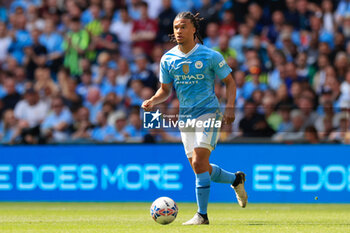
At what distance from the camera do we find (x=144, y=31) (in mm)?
16000

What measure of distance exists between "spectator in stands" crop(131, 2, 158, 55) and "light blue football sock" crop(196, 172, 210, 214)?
836 cm

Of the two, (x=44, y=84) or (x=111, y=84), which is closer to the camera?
→ (x=111, y=84)

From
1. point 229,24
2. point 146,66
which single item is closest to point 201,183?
point 146,66

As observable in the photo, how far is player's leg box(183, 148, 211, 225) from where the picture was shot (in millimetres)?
7738

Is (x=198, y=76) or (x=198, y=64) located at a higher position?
(x=198, y=64)

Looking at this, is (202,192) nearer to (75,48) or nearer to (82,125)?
(82,125)

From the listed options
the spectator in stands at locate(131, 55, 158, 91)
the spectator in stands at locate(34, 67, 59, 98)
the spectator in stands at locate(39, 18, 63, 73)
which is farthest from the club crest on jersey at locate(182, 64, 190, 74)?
the spectator in stands at locate(39, 18, 63, 73)

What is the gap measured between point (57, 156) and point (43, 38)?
485 centimetres

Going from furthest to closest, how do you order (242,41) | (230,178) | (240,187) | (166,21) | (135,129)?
(166,21) → (242,41) → (135,129) → (240,187) → (230,178)

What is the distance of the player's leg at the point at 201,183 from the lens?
25.4ft

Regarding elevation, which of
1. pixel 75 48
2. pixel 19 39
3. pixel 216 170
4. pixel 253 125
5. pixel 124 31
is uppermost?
pixel 124 31

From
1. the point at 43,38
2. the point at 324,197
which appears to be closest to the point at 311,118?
the point at 324,197

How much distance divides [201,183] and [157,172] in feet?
15.4

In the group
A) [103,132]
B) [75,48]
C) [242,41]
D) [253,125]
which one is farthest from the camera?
[75,48]
